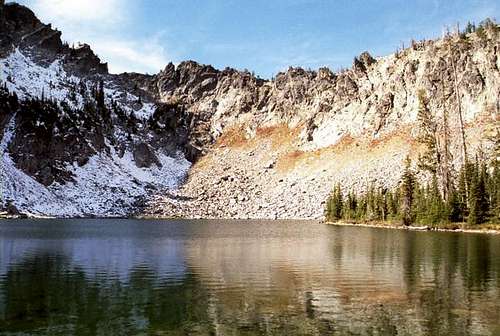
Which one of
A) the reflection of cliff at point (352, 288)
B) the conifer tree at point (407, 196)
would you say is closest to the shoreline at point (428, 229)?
the conifer tree at point (407, 196)

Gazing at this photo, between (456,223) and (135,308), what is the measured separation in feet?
325

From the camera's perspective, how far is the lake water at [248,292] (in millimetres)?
26234

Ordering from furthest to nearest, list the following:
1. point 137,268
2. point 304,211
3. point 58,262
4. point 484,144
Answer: point 304,211, point 484,144, point 58,262, point 137,268

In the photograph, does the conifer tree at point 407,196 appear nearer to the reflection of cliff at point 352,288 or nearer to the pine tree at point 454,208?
the pine tree at point 454,208

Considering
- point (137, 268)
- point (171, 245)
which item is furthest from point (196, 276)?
point (171, 245)

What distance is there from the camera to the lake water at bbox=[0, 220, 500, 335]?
86.1 ft

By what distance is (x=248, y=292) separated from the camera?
118 ft

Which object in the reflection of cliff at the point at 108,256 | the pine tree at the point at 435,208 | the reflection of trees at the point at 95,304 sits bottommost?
the reflection of trees at the point at 95,304

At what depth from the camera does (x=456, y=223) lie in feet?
378

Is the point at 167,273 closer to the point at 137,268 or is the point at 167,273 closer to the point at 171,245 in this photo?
the point at 137,268

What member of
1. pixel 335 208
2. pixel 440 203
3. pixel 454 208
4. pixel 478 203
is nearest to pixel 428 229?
pixel 440 203

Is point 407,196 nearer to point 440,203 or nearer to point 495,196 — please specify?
point 440,203

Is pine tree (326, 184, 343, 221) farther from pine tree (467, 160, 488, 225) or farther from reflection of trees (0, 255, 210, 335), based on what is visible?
reflection of trees (0, 255, 210, 335)

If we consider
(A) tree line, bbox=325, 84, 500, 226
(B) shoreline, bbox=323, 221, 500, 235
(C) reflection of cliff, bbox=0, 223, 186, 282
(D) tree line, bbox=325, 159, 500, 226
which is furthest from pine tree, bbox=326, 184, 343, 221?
(C) reflection of cliff, bbox=0, 223, 186, 282
